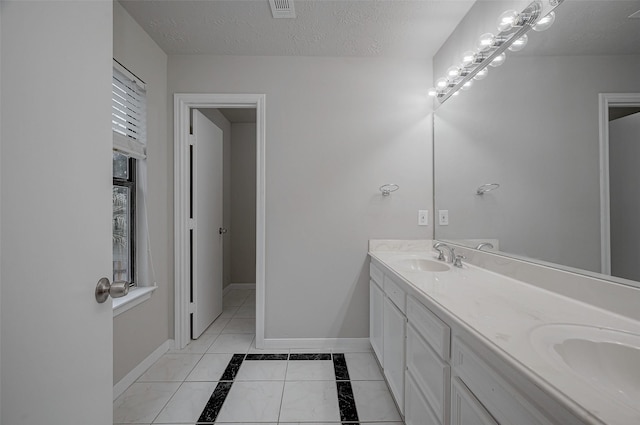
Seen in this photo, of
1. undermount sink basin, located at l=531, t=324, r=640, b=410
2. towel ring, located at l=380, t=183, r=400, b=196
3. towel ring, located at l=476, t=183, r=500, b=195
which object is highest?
towel ring, located at l=380, t=183, r=400, b=196

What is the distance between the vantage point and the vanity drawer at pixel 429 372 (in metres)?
0.95

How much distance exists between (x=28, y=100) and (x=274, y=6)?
159cm

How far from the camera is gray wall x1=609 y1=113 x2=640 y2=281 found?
34.1 inches

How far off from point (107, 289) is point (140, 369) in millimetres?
1568

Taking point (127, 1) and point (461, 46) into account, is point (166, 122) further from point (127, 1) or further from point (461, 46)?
point (461, 46)

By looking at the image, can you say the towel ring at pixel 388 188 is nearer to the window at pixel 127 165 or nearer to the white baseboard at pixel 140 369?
the window at pixel 127 165

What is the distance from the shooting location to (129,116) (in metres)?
1.83

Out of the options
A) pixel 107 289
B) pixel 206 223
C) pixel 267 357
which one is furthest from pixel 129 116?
pixel 267 357

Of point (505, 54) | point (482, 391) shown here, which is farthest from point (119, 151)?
point (505, 54)

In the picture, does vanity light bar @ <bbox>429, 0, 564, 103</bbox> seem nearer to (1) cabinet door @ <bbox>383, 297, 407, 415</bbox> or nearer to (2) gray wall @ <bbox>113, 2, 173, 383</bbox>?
(1) cabinet door @ <bbox>383, 297, 407, 415</bbox>

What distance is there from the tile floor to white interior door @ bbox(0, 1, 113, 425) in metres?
0.97

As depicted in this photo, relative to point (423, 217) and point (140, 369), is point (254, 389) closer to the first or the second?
point (140, 369)

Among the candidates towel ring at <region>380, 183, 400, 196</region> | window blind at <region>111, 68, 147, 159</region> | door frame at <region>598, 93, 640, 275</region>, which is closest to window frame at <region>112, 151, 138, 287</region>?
window blind at <region>111, 68, 147, 159</region>

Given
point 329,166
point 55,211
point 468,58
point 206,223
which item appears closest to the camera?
point 55,211
